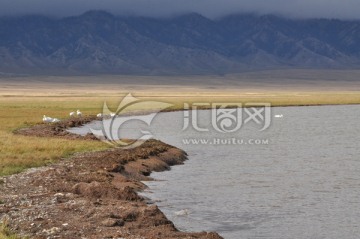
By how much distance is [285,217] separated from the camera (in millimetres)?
18375

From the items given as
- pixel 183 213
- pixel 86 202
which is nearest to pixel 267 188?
A: pixel 183 213

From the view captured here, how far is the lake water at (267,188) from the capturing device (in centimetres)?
1731

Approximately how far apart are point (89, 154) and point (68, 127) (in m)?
18.1

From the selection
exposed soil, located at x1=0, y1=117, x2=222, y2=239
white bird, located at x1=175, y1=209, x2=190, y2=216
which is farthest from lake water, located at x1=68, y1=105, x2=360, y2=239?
exposed soil, located at x1=0, y1=117, x2=222, y2=239

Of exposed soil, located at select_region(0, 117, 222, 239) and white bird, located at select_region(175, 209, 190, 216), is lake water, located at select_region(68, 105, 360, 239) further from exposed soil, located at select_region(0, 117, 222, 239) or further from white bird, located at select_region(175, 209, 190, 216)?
exposed soil, located at select_region(0, 117, 222, 239)

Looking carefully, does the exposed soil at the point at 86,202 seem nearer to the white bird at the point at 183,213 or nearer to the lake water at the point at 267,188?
the white bird at the point at 183,213

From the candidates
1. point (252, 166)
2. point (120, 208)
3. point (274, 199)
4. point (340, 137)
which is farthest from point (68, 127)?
point (120, 208)

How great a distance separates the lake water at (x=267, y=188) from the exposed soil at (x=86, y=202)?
1041 millimetres

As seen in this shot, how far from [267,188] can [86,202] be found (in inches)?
306

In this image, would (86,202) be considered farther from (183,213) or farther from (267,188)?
(267,188)

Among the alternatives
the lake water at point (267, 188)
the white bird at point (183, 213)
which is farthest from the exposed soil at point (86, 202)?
the lake water at point (267, 188)

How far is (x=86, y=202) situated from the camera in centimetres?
1705

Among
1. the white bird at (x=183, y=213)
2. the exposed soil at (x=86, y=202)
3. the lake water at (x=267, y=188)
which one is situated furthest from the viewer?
the white bird at (x=183, y=213)

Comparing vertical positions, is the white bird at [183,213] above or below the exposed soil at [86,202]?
below
